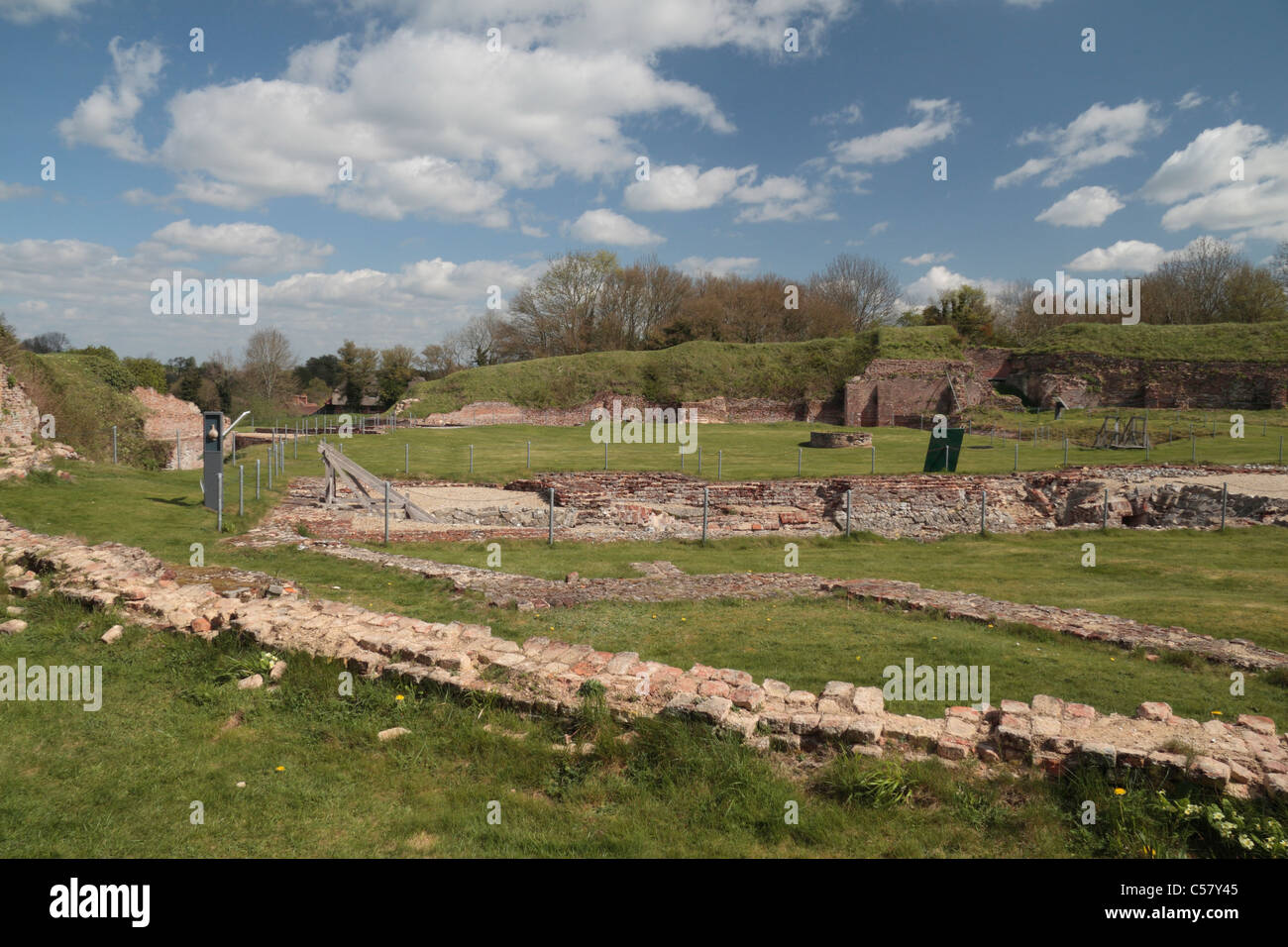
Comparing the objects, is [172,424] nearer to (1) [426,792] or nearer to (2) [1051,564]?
(1) [426,792]

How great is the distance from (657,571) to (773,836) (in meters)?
8.51

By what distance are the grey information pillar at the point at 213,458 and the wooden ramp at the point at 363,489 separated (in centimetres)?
374

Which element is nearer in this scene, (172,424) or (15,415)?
(15,415)

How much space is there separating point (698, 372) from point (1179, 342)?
33089mm

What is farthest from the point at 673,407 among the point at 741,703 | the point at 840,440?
the point at 741,703

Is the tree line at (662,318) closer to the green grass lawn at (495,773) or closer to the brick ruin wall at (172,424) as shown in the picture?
the brick ruin wall at (172,424)

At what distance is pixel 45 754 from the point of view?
4.90 meters

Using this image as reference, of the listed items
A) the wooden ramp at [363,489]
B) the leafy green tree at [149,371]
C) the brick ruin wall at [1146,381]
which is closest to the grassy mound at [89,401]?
the leafy green tree at [149,371]

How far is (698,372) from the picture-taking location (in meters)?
53.7

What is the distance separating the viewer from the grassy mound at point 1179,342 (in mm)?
44156

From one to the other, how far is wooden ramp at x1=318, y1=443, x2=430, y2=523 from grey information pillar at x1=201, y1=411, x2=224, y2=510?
3.74m

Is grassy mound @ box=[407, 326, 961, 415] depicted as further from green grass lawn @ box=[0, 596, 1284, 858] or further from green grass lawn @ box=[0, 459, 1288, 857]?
green grass lawn @ box=[0, 596, 1284, 858]
